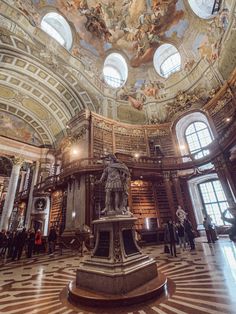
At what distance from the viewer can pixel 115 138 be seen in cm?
1411

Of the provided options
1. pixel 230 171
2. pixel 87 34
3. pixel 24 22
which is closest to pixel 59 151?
pixel 24 22

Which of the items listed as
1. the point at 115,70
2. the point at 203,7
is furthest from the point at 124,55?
the point at 203,7

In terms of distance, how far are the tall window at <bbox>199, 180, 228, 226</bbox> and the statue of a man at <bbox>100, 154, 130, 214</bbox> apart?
10.6 meters

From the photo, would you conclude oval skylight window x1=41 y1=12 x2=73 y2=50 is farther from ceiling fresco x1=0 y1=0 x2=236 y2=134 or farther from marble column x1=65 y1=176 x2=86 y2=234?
marble column x1=65 y1=176 x2=86 y2=234

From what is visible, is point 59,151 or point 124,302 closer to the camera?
point 124,302

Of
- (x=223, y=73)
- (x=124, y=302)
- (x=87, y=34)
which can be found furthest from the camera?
(x=87, y=34)

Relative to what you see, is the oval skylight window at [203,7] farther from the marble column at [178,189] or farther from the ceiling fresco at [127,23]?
the marble column at [178,189]

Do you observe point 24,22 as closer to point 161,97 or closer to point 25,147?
point 25,147

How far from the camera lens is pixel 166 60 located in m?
18.2

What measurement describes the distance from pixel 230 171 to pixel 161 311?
32.3 ft

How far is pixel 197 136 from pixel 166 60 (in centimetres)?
932

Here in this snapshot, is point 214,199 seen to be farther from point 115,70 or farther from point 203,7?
point 115,70

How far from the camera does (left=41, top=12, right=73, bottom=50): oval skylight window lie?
1394 centimetres

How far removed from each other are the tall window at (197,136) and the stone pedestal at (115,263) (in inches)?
467
